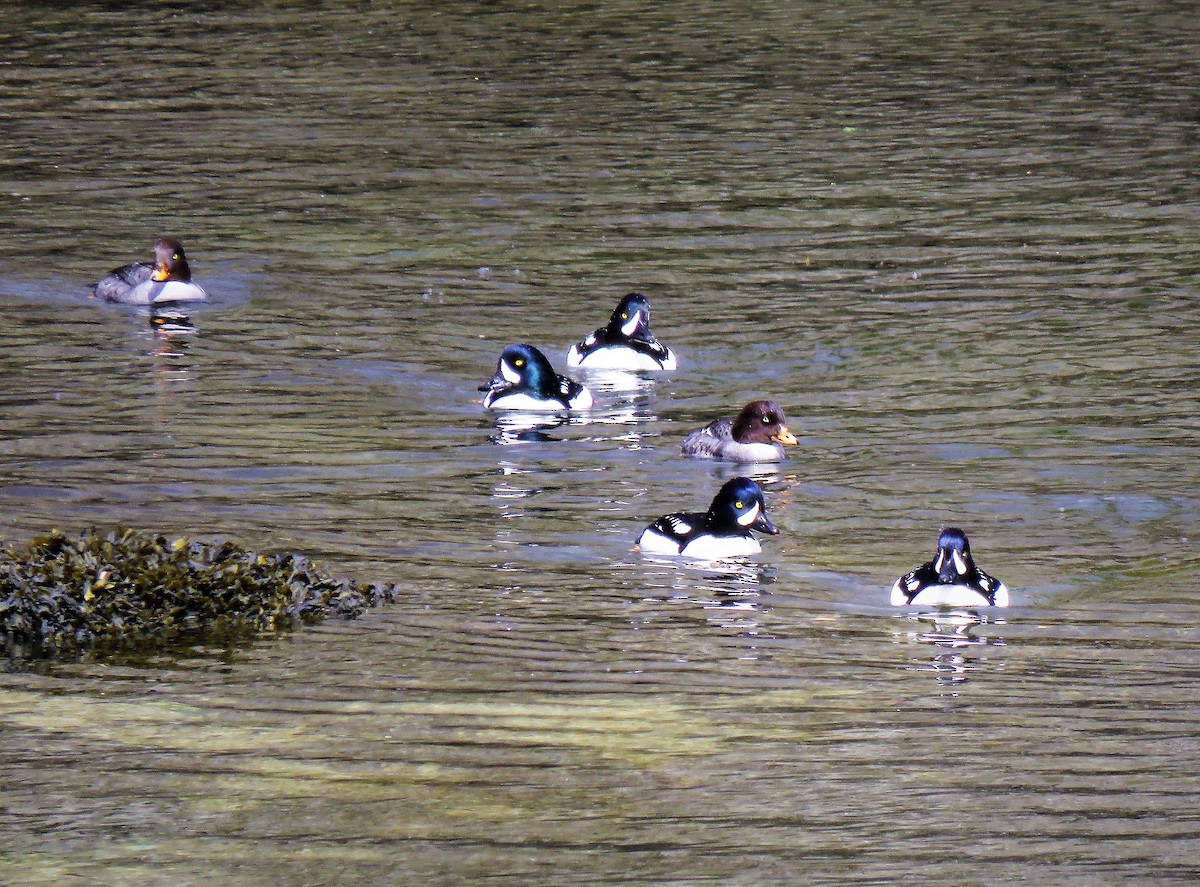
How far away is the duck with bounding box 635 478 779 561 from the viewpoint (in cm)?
1425

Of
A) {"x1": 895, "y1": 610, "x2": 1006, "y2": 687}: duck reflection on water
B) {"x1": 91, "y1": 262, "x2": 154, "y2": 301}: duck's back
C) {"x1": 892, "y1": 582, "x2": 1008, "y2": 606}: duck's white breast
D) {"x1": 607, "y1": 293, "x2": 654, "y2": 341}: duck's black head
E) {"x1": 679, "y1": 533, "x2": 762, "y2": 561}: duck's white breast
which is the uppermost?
{"x1": 91, "y1": 262, "x2": 154, "y2": 301}: duck's back

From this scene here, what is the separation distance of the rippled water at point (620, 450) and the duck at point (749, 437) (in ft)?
0.71

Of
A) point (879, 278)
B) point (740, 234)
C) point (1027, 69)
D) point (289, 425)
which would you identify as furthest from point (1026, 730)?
point (1027, 69)

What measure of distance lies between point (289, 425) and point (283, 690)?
7.38 metres

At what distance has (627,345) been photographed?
66.7 feet

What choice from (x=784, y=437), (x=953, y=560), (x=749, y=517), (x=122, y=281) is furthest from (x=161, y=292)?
(x=953, y=560)

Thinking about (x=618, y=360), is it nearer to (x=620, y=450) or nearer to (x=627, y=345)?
(x=627, y=345)

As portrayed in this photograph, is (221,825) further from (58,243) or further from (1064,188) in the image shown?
(1064,188)

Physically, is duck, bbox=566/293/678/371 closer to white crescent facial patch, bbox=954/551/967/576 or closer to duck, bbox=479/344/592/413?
duck, bbox=479/344/592/413

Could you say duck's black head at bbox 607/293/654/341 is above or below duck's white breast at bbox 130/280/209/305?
below

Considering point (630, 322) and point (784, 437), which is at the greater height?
point (630, 322)

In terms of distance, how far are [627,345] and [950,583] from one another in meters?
8.12

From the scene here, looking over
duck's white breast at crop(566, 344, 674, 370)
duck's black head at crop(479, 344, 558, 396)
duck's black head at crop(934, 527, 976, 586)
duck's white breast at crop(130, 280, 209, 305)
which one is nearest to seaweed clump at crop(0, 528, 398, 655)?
duck's black head at crop(934, 527, 976, 586)

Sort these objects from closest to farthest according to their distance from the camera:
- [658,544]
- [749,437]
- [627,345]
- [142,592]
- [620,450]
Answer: [142,592]
[658,544]
[749,437]
[620,450]
[627,345]
